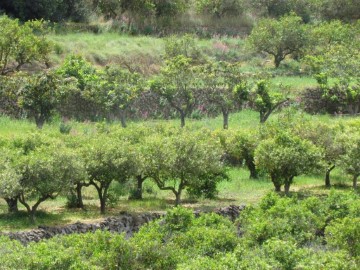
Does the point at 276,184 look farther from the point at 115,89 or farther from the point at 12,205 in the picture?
the point at 12,205

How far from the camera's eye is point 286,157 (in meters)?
34.9

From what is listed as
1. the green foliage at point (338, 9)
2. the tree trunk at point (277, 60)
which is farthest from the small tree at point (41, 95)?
the green foliage at point (338, 9)

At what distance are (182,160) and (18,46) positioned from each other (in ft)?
65.3

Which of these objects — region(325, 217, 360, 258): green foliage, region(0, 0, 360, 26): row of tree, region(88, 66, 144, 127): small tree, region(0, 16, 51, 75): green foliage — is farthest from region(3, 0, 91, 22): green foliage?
region(325, 217, 360, 258): green foliage

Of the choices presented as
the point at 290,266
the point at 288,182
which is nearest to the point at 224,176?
the point at 288,182

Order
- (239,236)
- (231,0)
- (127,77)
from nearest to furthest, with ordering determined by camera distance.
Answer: (239,236)
(127,77)
(231,0)

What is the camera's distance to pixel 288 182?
36.2 meters

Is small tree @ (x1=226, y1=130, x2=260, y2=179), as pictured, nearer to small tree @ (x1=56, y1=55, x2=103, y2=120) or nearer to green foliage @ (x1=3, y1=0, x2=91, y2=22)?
small tree @ (x1=56, y1=55, x2=103, y2=120)

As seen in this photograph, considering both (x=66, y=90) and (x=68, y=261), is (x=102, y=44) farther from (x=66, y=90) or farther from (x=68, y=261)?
(x=68, y=261)

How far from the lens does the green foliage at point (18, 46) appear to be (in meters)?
47.7

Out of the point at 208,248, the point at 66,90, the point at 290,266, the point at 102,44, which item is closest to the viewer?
the point at 290,266

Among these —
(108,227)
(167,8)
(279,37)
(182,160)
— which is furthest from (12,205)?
(167,8)

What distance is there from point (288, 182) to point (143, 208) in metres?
7.81

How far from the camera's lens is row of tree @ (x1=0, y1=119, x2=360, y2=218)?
29688 millimetres
